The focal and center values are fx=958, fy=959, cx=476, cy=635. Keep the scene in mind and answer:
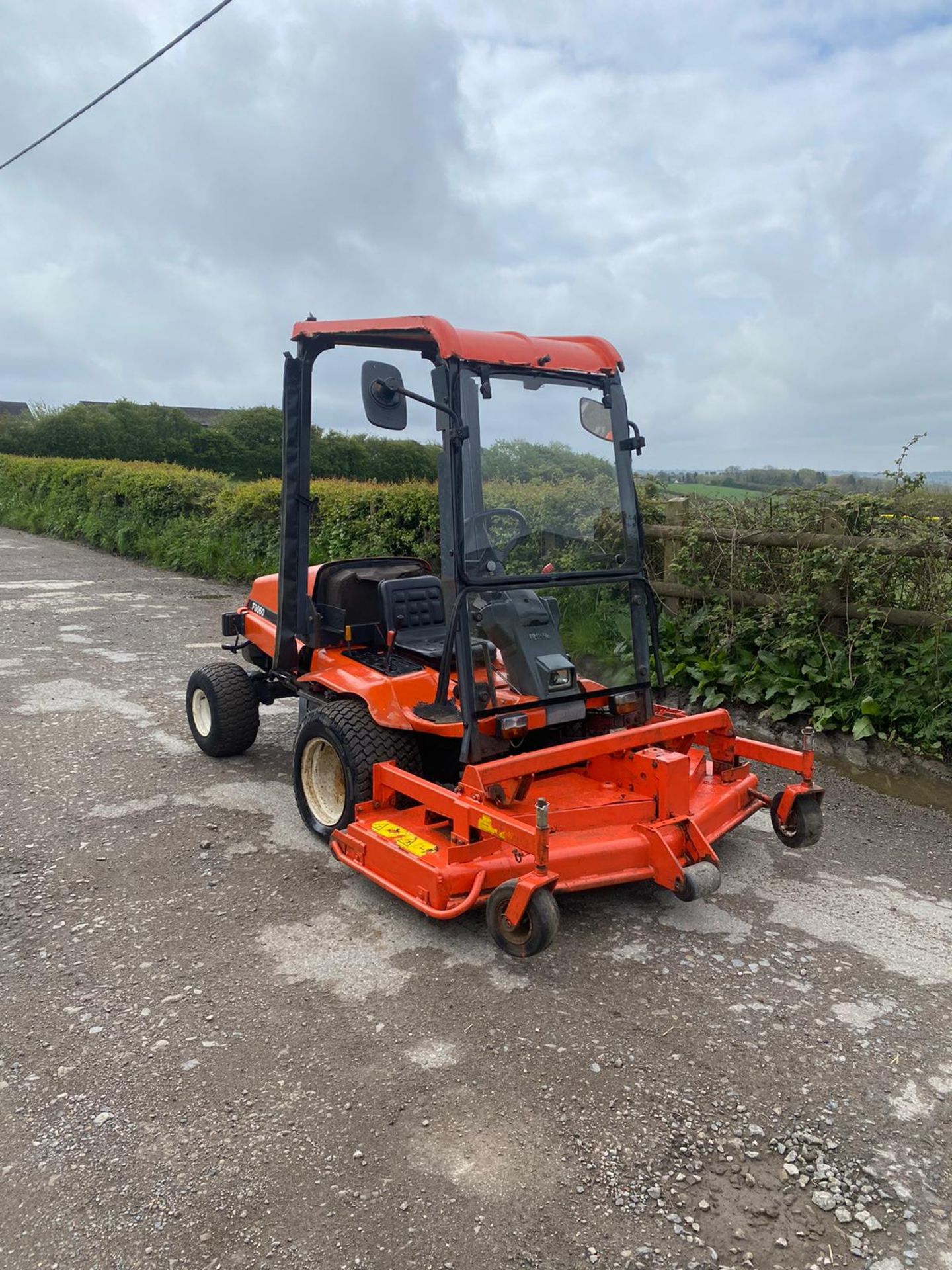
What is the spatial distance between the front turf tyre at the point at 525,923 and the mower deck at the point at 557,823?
0.04m

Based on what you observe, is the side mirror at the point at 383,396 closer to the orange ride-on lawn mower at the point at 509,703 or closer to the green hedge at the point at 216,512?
the orange ride-on lawn mower at the point at 509,703

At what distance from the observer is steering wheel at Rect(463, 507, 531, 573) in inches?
165

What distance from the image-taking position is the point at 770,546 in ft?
22.7

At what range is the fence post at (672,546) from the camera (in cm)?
748

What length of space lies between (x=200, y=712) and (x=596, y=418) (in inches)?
128

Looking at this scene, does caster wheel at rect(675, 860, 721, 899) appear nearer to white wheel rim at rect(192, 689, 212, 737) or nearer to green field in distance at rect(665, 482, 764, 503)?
white wheel rim at rect(192, 689, 212, 737)

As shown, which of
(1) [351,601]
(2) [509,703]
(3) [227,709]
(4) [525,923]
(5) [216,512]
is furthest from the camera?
(5) [216,512]

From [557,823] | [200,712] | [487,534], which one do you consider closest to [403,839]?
[557,823]

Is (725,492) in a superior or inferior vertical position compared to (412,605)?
superior

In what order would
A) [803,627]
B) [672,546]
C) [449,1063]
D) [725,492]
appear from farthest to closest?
[672,546], [725,492], [803,627], [449,1063]

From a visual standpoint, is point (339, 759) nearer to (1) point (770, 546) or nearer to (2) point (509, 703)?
(2) point (509, 703)

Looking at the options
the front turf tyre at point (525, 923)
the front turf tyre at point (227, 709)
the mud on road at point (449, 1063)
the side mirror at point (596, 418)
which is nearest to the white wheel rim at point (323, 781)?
the mud on road at point (449, 1063)

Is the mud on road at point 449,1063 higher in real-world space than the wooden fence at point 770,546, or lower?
lower

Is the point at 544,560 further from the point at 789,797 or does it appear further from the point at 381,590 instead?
the point at 789,797
